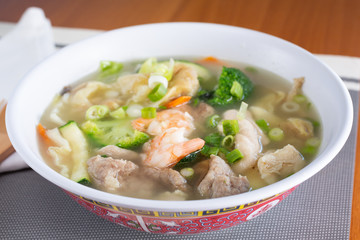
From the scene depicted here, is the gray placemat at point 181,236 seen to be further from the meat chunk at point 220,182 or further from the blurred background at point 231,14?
the blurred background at point 231,14

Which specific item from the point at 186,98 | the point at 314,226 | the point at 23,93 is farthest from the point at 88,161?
the point at 314,226

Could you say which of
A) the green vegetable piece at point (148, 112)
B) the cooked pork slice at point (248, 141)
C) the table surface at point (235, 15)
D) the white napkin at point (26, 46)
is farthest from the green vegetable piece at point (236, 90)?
the white napkin at point (26, 46)

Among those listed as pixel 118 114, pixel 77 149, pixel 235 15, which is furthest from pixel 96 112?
pixel 235 15

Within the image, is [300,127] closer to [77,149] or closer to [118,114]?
[118,114]

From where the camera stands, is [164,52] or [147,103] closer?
[147,103]

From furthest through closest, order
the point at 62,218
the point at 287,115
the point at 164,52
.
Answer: the point at 164,52 < the point at 287,115 < the point at 62,218

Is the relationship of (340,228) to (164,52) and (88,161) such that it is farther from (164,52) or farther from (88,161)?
(164,52)
